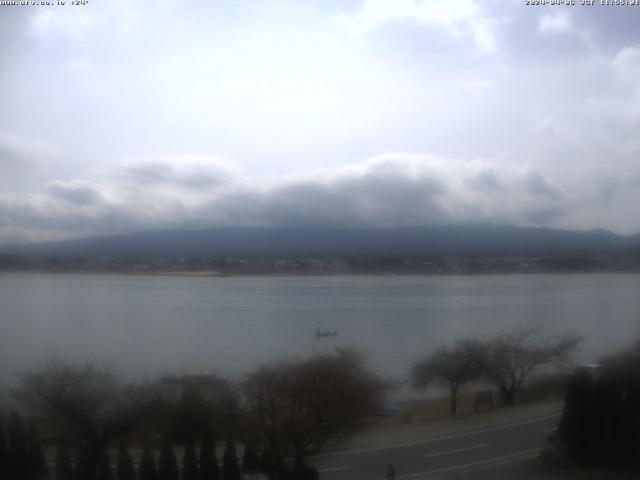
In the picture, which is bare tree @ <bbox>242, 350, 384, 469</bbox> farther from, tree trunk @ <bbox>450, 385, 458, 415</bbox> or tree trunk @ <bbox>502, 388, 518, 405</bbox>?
tree trunk @ <bbox>502, 388, 518, 405</bbox>

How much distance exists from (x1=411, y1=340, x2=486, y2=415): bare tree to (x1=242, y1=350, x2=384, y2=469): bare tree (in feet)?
5.92

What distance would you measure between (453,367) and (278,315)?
394cm

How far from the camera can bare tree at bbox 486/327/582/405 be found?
8148mm

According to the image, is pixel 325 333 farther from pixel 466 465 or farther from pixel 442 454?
pixel 466 465

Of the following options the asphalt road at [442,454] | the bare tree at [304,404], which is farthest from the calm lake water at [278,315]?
the asphalt road at [442,454]

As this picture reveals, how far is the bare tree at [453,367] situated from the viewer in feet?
27.1

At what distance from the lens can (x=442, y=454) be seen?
19.7ft

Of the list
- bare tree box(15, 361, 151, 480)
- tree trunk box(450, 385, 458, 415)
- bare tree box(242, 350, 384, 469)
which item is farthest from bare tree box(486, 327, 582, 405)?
bare tree box(15, 361, 151, 480)

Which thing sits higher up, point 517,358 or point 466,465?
point 517,358

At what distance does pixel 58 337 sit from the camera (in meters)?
8.72

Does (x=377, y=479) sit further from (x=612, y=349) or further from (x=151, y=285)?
(x=151, y=285)

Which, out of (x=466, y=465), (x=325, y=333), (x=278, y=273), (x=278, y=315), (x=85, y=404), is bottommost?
(x=466, y=465)

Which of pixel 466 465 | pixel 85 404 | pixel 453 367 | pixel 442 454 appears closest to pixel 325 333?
pixel 453 367

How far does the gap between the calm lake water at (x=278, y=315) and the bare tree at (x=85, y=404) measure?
2.53 feet
